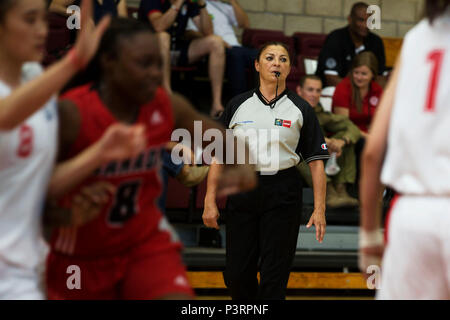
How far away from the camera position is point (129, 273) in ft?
7.95

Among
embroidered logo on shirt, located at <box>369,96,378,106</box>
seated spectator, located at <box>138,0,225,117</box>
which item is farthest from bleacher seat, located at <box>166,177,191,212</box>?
embroidered logo on shirt, located at <box>369,96,378,106</box>

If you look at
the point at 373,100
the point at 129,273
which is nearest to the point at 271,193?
the point at 129,273

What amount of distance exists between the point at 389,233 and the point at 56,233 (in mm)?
1129

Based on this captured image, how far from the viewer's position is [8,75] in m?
2.23

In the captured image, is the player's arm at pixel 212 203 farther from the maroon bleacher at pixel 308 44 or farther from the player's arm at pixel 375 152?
the maroon bleacher at pixel 308 44

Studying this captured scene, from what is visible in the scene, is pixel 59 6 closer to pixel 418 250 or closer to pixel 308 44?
pixel 308 44

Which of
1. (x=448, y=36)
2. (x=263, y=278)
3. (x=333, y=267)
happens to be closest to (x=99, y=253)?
(x=448, y=36)

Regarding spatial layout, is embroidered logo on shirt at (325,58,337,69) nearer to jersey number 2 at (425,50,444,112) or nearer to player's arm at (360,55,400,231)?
player's arm at (360,55,400,231)

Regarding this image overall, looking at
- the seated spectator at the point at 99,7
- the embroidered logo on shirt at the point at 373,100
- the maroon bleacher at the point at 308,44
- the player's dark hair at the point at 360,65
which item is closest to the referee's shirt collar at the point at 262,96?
the seated spectator at the point at 99,7

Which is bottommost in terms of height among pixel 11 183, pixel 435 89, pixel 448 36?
pixel 11 183

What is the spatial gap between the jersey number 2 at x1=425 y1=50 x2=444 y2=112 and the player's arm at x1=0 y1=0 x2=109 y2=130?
100cm

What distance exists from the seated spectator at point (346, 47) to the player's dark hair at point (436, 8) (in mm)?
5173

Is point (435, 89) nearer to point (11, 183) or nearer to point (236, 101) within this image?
point (11, 183)

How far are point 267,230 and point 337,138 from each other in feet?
6.56
